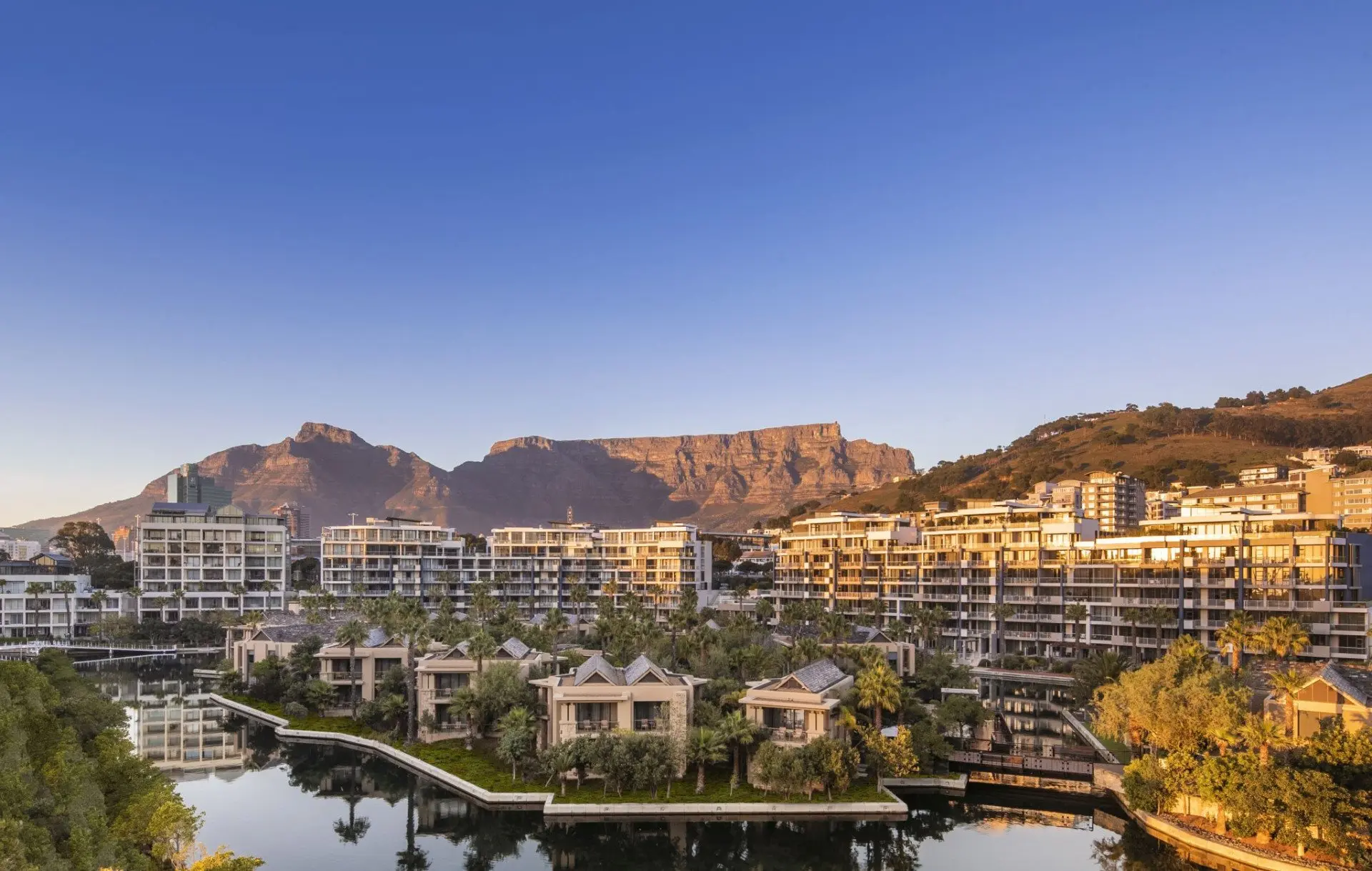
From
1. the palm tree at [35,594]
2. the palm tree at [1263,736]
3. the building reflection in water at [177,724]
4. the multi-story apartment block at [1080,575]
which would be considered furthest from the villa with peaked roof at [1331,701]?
the palm tree at [35,594]

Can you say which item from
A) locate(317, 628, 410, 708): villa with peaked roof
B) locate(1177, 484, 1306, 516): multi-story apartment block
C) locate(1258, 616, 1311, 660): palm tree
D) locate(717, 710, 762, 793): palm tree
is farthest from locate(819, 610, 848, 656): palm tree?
locate(1177, 484, 1306, 516): multi-story apartment block

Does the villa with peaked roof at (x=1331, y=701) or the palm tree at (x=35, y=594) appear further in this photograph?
the palm tree at (x=35, y=594)

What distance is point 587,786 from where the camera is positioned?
173 ft

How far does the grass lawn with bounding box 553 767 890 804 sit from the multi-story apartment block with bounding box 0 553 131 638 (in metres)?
114

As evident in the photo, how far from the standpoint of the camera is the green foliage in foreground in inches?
1179

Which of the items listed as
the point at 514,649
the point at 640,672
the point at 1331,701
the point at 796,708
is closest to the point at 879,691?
the point at 796,708

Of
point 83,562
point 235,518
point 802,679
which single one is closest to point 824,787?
point 802,679

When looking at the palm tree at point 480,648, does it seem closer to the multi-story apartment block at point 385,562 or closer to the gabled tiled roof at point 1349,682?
the gabled tiled roof at point 1349,682

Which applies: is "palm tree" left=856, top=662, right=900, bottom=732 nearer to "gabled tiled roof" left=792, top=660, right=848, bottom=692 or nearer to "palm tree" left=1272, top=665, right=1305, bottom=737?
"gabled tiled roof" left=792, top=660, right=848, bottom=692

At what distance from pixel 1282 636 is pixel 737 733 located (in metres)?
35.9

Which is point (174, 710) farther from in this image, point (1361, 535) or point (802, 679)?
point (1361, 535)

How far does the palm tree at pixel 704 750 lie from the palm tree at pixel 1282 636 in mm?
35730

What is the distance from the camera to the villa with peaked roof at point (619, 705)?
54906 mm

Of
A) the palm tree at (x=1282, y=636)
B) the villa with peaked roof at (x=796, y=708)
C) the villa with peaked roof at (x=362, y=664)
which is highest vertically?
the palm tree at (x=1282, y=636)
